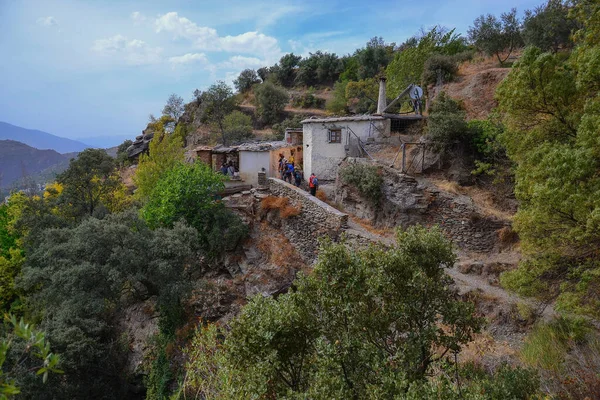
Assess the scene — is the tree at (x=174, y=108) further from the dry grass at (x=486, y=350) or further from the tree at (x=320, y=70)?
the dry grass at (x=486, y=350)

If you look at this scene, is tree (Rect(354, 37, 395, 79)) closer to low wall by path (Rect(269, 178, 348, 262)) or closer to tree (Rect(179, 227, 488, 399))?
low wall by path (Rect(269, 178, 348, 262))

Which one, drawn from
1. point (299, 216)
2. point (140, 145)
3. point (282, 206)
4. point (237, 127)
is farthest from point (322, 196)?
point (140, 145)

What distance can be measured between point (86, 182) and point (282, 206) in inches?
459

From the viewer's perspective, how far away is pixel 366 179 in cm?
1697

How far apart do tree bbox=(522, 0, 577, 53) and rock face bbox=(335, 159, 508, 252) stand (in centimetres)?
1884

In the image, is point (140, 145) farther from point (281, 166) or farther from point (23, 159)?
point (23, 159)

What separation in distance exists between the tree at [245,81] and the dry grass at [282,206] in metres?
39.6

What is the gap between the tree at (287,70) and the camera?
55250 millimetres

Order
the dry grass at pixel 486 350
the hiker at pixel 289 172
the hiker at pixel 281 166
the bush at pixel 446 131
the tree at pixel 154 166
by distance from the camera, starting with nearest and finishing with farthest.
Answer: the dry grass at pixel 486 350 → the bush at pixel 446 131 → the hiker at pixel 289 172 → the hiker at pixel 281 166 → the tree at pixel 154 166

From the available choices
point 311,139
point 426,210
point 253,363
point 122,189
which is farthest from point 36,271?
point 426,210

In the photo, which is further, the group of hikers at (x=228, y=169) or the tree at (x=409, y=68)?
the tree at (x=409, y=68)

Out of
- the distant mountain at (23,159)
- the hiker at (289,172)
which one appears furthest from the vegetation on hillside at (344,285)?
the distant mountain at (23,159)

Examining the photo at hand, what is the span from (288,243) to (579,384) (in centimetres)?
1266

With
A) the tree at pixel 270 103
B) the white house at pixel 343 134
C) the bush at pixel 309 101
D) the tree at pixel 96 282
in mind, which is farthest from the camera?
the bush at pixel 309 101
